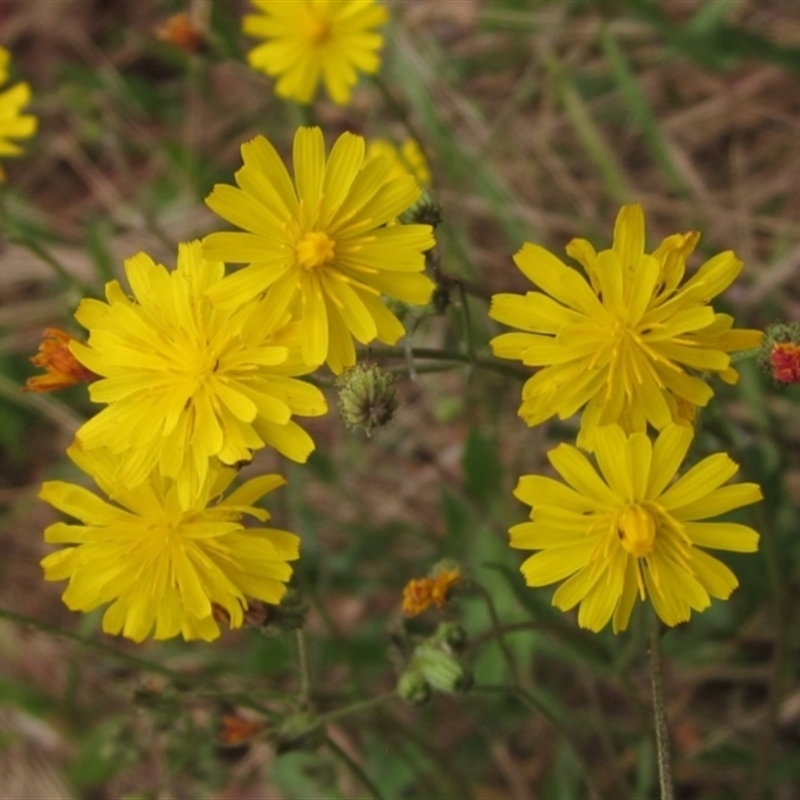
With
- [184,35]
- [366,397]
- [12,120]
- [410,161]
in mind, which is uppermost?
[184,35]

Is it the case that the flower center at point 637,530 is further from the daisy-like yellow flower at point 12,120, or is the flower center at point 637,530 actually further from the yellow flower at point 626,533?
the daisy-like yellow flower at point 12,120

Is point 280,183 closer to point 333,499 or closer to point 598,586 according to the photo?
point 598,586

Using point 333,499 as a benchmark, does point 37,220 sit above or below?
above

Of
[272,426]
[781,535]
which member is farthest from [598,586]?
[781,535]

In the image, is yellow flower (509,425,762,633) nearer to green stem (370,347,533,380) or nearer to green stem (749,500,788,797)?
green stem (370,347,533,380)

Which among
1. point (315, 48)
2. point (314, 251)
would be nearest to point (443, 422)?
point (315, 48)

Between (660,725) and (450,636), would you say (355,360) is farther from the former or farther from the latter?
(660,725)

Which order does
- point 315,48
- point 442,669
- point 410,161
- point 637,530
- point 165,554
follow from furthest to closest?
1. point 410,161
2. point 315,48
3. point 442,669
4. point 165,554
5. point 637,530
